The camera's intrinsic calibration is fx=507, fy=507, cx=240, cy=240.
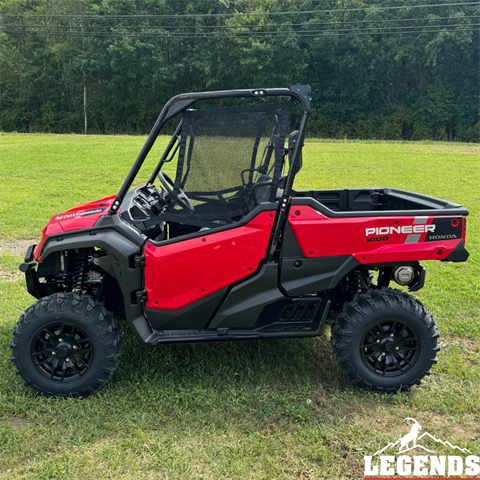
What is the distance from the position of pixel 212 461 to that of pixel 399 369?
1.54 metres

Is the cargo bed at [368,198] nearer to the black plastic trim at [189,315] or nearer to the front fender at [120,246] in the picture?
the black plastic trim at [189,315]

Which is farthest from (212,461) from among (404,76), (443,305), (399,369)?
(404,76)

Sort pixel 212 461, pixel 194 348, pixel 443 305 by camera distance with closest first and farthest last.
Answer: pixel 212 461 < pixel 194 348 < pixel 443 305

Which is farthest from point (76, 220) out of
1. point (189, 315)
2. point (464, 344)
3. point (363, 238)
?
point (464, 344)

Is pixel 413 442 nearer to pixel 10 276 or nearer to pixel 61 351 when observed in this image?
pixel 61 351

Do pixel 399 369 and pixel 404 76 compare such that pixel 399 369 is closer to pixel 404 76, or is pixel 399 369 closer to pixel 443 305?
pixel 443 305

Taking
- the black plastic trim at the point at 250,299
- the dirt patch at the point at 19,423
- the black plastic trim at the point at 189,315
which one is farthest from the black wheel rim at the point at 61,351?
the black plastic trim at the point at 250,299

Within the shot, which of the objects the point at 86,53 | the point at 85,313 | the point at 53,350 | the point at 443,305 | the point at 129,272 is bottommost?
the point at 443,305

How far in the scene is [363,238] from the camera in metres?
3.47

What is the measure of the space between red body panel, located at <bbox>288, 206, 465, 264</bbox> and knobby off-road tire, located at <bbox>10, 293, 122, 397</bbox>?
4.94ft

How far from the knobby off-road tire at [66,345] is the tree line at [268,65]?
39.0m

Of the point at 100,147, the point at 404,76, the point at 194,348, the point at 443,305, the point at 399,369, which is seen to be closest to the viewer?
the point at 399,369

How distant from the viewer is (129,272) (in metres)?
3.43

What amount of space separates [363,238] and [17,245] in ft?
19.9
